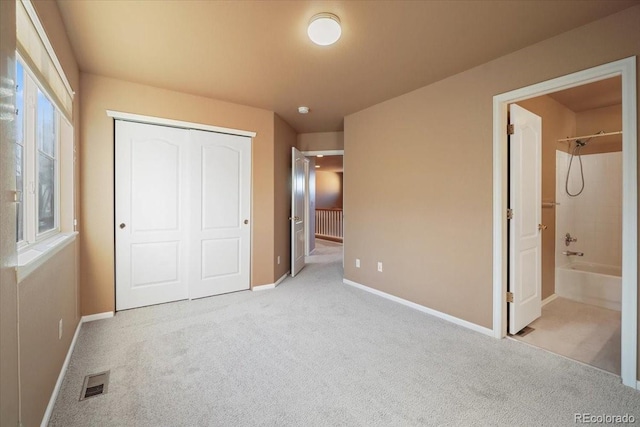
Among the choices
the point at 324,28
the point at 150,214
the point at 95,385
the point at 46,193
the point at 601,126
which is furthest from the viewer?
the point at 601,126

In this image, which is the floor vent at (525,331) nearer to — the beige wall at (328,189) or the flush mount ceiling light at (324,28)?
the flush mount ceiling light at (324,28)

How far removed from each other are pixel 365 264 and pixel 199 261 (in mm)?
2217

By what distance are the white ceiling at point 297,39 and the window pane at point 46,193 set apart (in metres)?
1.04

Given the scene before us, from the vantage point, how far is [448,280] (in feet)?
9.46

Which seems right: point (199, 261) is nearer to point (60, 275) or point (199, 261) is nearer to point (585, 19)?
point (60, 275)

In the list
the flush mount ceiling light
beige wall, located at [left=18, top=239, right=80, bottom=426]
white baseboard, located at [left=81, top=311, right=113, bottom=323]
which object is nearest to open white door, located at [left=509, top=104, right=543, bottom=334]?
the flush mount ceiling light

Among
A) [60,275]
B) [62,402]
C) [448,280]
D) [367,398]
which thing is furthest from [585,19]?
[62,402]

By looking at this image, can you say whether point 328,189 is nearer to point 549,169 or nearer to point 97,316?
point 549,169

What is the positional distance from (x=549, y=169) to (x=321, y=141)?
11.0ft

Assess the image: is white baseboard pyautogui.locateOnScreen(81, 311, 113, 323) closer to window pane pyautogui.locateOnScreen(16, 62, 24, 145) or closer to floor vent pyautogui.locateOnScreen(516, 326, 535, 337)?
window pane pyautogui.locateOnScreen(16, 62, 24, 145)

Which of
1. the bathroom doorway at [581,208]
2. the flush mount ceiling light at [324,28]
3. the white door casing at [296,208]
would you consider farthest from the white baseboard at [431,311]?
the flush mount ceiling light at [324,28]

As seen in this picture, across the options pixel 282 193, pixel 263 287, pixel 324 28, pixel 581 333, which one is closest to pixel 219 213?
pixel 282 193

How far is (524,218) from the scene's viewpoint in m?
2.66

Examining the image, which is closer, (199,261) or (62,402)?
(62,402)
